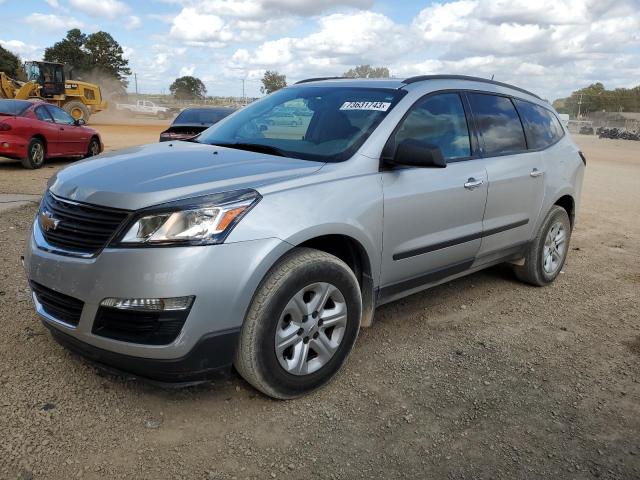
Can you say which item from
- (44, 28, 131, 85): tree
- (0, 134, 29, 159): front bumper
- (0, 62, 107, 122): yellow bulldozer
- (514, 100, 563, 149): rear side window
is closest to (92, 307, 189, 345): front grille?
(514, 100, 563, 149): rear side window

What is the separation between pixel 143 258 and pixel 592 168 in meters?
19.2

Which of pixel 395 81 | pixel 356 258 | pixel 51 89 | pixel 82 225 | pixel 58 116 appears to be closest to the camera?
pixel 82 225

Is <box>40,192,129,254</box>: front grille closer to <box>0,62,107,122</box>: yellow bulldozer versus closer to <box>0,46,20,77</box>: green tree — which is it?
<box>0,62,107,122</box>: yellow bulldozer

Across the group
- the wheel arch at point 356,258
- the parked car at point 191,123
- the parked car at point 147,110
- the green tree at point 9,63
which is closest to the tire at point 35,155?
the parked car at point 191,123

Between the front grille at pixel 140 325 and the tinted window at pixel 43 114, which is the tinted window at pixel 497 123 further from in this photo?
the tinted window at pixel 43 114

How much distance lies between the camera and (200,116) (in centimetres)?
1174

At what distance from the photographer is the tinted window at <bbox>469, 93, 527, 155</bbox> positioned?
4.30 m

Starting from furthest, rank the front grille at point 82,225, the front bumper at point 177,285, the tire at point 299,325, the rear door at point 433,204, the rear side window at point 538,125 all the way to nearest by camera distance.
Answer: the rear side window at point 538,125
the rear door at point 433,204
the tire at point 299,325
the front grille at point 82,225
the front bumper at point 177,285

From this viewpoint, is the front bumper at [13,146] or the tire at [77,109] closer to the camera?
the front bumper at [13,146]

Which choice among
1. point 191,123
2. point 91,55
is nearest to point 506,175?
point 191,123

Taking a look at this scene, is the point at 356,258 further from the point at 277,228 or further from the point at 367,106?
the point at 367,106

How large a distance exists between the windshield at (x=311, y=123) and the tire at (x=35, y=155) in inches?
359

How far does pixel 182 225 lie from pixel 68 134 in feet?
39.1

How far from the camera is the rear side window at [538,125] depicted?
16.0 feet
